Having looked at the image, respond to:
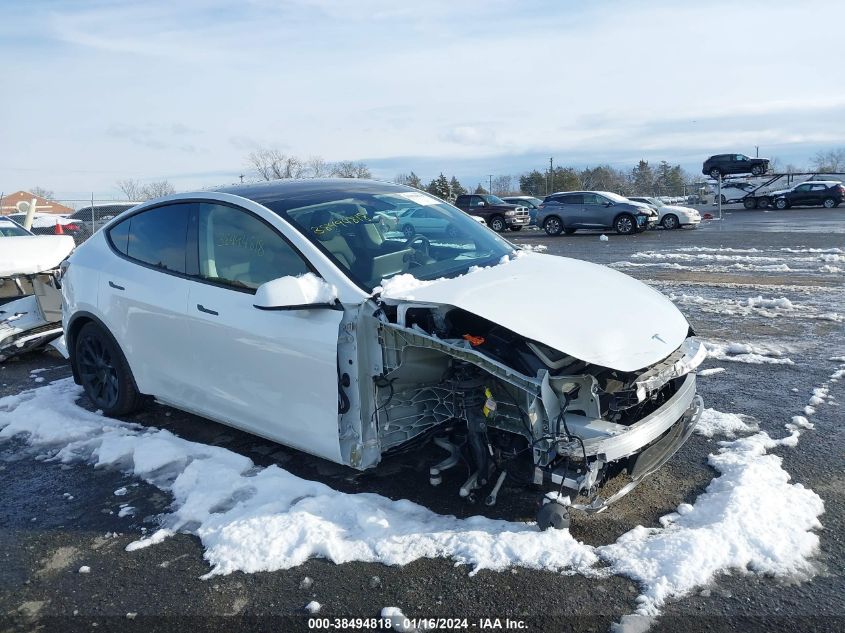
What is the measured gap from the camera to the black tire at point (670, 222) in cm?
2628

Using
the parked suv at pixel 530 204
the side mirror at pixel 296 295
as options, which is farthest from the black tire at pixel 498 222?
the side mirror at pixel 296 295

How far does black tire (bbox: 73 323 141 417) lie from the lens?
198 inches

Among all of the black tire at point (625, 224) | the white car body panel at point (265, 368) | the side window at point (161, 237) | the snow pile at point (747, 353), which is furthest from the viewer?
the black tire at point (625, 224)

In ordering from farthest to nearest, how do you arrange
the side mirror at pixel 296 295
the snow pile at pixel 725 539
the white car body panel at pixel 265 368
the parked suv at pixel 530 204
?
the parked suv at pixel 530 204
the white car body panel at pixel 265 368
the side mirror at pixel 296 295
the snow pile at pixel 725 539

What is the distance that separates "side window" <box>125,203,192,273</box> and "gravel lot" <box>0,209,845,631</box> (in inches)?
48.4

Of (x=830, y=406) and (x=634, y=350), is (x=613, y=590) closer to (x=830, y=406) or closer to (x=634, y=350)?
(x=634, y=350)

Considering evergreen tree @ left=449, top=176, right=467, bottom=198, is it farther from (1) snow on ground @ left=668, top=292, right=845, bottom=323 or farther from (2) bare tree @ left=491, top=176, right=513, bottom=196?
(1) snow on ground @ left=668, top=292, right=845, bottom=323

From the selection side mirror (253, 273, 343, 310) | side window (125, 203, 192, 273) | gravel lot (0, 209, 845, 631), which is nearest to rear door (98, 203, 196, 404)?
side window (125, 203, 192, 273)

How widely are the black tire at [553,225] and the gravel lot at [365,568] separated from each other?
2067 centimetres

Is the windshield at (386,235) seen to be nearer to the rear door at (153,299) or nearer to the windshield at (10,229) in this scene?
the rear door at (153,299)

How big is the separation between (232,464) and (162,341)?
3.16 feet

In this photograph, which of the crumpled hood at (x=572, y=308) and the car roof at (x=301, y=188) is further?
the car roof at (x=301, y=188)

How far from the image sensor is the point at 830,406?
16.7ft

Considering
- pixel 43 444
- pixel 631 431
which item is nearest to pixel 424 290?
pixel 631 431
